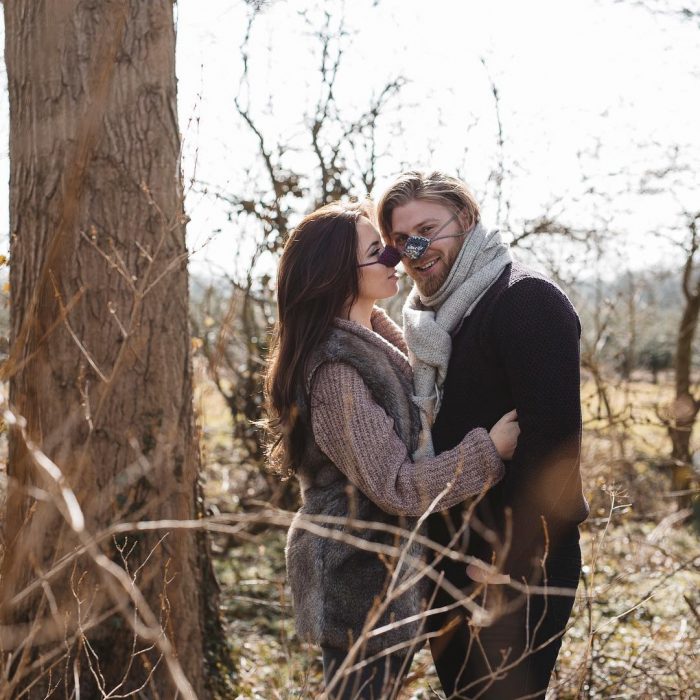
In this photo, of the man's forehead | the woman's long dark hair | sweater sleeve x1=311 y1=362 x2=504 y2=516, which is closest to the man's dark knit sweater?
sweater sleeve x1=311 y1=362 x2=504 y2=516

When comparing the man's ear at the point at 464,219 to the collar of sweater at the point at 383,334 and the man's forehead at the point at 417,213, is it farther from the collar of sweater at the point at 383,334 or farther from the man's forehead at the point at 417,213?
the collar of sweater at the point at 383,334

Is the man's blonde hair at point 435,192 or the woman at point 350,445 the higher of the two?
the man's blonde hair at point 435,192

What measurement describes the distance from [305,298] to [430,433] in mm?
601

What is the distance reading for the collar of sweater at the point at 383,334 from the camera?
2412 mm

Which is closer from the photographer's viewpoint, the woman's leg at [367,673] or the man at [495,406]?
the man at [495,406]

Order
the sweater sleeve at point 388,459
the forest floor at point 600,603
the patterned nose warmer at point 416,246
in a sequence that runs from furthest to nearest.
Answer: the forest floor at point 600,603
the patterned nose warmer at point 416,246
the sweater sleeve at point 388,459

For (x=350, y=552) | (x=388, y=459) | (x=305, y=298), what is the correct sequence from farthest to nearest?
(x=305, y=298), (x=350, y=552), (x=388, y=459)

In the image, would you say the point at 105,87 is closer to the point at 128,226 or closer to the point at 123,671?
the point at 128,226

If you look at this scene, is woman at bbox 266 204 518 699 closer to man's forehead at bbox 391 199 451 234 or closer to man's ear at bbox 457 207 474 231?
man's forehead at bbox 391 199 451 234

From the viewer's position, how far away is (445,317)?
2410 mm

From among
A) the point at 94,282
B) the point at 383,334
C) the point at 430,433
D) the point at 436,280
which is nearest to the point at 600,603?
the point at 383,334

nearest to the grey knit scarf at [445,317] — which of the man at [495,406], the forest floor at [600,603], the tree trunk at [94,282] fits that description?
the man at [495,406]

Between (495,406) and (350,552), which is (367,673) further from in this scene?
(495,406)

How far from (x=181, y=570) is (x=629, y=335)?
23.8ft
